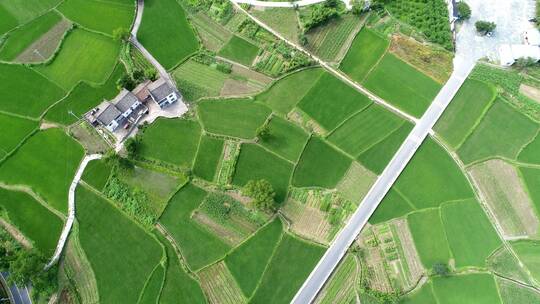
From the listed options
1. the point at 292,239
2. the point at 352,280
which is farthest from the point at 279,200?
the point at 352,280

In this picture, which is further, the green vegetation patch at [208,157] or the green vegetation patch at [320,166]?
the green vegetation patch at [320,166]

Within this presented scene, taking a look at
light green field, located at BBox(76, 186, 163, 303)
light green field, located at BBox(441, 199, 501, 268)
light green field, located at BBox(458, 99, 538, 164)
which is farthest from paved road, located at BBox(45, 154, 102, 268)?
light green field, located at BBox(458, 99, 538, 164)

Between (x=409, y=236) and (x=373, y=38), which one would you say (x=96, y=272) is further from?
(x=373, y=38)

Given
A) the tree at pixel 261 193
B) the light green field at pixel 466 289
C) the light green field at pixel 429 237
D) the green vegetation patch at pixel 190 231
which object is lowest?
the green vegetation patch at pixel 190 231

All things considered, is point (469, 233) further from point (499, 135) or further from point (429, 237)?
point (499, 135)

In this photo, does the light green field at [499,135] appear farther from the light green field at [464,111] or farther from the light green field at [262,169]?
the light green field at [262,169]

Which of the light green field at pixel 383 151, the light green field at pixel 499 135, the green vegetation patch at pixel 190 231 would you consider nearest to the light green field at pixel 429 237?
the light green field at pixel 383 151
